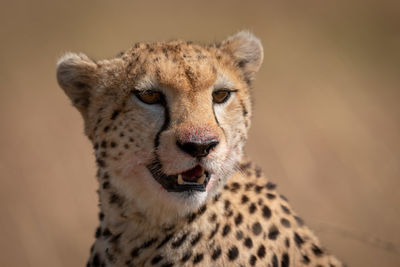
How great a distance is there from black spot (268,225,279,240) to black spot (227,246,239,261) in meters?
0.15

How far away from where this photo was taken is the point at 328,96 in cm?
715

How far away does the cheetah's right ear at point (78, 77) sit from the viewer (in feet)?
8.50

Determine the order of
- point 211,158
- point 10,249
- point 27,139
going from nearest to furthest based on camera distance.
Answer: point 211,158 < point 10,249 < point 27,139

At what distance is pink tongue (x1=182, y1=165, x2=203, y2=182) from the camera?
2260mm

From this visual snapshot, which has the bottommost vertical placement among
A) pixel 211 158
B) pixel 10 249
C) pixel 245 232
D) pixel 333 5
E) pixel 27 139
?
pixel 10 249

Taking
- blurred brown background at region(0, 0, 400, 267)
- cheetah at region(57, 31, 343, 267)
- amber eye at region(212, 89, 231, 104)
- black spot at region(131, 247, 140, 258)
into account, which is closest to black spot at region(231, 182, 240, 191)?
cheetah at region(57, 31, 343, 267)

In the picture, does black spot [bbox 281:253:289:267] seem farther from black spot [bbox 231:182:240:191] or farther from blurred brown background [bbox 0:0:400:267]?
blurred brown background [bbox 0:0:400:267]

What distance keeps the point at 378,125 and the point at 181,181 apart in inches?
189

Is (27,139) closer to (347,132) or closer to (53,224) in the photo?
(53,224)

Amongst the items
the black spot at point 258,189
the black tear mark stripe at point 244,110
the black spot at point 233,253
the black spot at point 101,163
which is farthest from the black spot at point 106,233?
the black tear mark stripe at point 244,110

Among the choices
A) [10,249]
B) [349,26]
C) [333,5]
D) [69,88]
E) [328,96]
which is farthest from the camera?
[333,5]

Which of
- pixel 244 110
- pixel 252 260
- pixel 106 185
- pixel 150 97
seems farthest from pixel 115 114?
pixel 252 260

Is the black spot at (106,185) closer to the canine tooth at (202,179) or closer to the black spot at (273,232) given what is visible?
the canine tooth at (202,179)

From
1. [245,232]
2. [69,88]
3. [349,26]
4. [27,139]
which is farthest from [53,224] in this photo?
[349,26]
